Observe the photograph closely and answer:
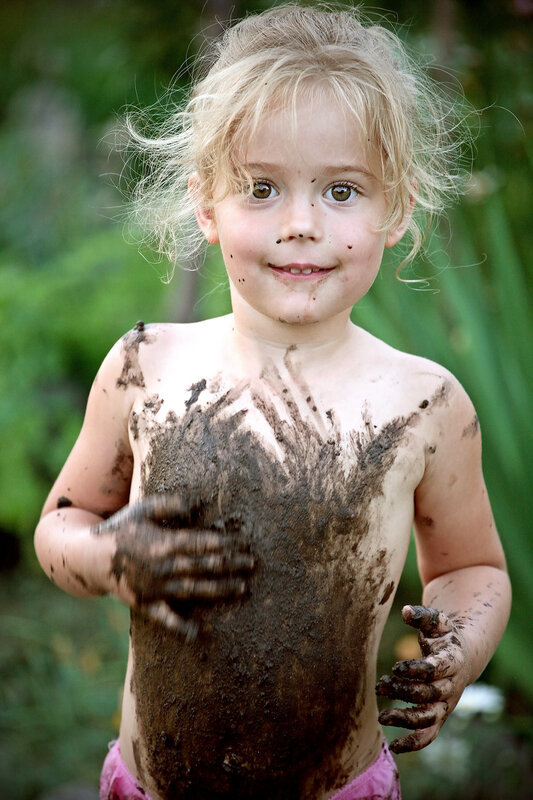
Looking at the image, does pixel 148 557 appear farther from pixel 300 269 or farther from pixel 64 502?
pixel 300 269

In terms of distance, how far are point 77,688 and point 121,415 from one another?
2.09 metres

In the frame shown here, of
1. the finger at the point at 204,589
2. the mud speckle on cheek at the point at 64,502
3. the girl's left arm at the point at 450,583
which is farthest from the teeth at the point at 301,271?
the mud speckle on cheek at the point at 64,502

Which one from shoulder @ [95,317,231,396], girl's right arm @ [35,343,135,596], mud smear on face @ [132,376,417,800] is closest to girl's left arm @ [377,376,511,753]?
mud smear on face @ [132,376,417,800]

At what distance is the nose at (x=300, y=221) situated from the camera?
1.40 m

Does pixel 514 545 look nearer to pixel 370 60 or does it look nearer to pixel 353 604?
pixel 353 604

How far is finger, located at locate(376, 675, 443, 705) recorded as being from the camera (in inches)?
54.4

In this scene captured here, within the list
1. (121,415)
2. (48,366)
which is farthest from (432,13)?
(121,415)

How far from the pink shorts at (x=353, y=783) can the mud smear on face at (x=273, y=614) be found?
6 centimetres

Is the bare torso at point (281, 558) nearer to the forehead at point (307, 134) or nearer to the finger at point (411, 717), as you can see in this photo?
the finger at point (411, 717)

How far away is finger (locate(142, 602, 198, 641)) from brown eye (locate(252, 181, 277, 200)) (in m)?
0.67

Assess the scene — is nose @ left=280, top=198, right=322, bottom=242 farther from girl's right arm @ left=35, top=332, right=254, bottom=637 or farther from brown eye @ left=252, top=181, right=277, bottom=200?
girl's right arm @ left=35, top=332, right=254, bottom=637

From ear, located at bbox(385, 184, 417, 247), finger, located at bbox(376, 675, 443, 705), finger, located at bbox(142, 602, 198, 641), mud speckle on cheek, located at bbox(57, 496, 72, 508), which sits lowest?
finger, located at bbox(376, 675, 443, 705)

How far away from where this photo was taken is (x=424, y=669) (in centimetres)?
138

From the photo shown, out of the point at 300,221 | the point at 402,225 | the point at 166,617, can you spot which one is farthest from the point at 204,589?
the point at 402,225
